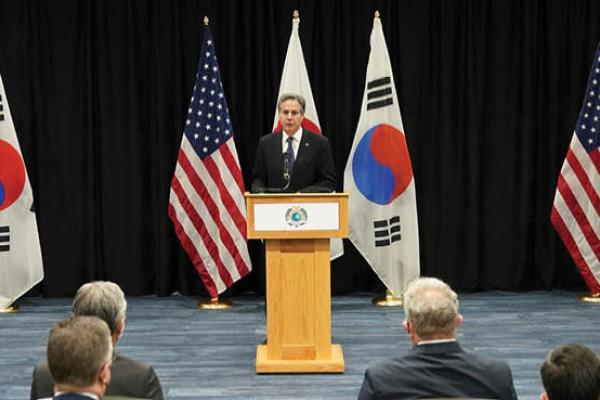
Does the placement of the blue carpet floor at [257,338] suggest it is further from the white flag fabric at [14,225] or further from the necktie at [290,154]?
the necktie at [290,154]

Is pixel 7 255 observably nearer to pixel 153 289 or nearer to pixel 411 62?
pixel 153 289

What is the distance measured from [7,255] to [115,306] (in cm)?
458

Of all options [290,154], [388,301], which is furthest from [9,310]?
[388,301]

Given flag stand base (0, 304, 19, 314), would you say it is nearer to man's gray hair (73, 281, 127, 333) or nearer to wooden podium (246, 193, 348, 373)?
wooden podium (246, 193, 348, 373)

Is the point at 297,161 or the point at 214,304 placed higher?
the point at 297,161

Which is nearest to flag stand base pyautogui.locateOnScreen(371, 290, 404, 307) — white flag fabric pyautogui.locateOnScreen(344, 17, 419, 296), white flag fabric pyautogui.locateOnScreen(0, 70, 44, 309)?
white flag fabric pyautogui.locateOnScreen(344, 17, 419, 296)

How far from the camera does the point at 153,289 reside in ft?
26.0

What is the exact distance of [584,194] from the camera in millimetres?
7305

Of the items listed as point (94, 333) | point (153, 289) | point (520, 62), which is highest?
point (520, 62)

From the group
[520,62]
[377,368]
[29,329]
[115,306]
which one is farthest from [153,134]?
[377,368]

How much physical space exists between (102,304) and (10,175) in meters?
4.51

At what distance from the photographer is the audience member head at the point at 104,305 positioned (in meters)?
3.00

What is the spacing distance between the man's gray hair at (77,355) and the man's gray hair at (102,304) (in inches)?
26.9

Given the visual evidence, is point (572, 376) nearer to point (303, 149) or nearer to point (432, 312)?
point (432, 312)
